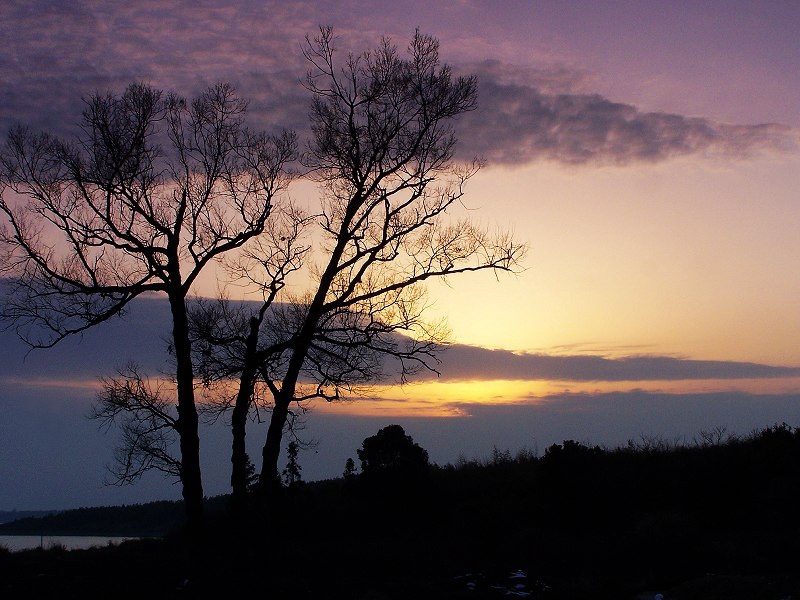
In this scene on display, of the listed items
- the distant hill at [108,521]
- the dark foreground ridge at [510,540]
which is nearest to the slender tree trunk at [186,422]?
the dark foreground ridge at [510,540]

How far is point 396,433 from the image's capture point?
72.4 ft

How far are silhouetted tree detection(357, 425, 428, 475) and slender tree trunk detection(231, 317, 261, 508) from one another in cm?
323

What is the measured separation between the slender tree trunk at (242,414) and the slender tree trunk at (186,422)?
153 centimetres

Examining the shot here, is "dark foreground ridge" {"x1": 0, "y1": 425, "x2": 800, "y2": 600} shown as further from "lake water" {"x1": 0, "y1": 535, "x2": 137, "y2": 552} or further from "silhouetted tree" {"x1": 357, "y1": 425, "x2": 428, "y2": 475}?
"lake water" {"x1": 0, "y1": 535, "x2": 137, "y2": 552}

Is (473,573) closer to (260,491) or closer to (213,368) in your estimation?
(260,491)

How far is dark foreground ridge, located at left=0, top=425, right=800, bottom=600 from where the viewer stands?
13.6 meters

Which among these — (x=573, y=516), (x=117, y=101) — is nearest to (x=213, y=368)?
(x=117, y=101)

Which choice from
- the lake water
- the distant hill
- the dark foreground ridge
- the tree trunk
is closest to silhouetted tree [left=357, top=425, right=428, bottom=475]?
the dark foreground ridge

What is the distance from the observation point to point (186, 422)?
20.0 meters

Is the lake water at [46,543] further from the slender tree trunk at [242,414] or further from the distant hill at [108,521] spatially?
the distant hill at [108,521]

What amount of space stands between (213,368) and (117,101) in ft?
24.3

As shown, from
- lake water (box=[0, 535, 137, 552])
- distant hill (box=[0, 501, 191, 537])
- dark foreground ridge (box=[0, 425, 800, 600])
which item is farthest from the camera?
distant hill (box=[0, 501, 191, 537])

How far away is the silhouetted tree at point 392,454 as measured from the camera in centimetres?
2125

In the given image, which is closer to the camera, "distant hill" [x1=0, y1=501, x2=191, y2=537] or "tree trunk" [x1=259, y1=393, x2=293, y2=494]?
"tree trunk" [x1=259, y1=393, x2=293, y2=494]
